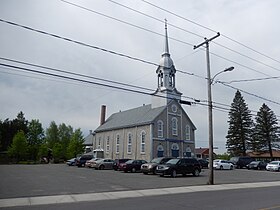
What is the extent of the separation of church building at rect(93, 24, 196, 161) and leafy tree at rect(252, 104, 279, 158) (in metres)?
24.1

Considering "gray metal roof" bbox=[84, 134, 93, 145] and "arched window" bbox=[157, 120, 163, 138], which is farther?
"gray metal roof" bbox=[84, 134, 93, 145]

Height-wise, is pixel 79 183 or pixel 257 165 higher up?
pixel 257 165

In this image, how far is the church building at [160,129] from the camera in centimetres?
4841

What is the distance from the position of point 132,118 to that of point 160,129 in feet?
28.6

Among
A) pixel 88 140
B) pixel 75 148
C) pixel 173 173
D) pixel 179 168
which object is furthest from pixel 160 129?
pixel 88 140

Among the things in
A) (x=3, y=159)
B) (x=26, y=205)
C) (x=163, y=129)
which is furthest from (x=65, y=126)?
(x=26, y=205)

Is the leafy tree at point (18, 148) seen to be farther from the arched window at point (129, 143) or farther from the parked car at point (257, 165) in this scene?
the parked car at point (257, 165)

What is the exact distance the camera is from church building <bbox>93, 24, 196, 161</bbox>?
4841 cm

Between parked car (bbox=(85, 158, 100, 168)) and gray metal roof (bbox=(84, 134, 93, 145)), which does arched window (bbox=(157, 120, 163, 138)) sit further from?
gray metal roof (bbox=(84, 134, 93, 145))

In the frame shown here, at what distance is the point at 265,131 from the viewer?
70.4 metres

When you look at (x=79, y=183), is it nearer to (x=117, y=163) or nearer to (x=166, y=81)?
(x=117, y=163)

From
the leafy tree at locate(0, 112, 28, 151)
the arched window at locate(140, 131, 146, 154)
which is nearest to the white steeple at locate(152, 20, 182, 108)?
the arched window at locate(140, 131, 146, 154)

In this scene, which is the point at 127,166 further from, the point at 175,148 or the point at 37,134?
the point at 37,134

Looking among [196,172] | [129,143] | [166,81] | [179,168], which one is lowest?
[196,172]
